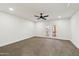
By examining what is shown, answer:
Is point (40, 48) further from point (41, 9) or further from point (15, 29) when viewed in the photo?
point (41, 9)

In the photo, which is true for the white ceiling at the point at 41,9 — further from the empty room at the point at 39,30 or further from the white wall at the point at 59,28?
the white wall at the point at 59,28

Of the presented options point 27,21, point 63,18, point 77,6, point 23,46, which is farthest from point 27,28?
point 77,6

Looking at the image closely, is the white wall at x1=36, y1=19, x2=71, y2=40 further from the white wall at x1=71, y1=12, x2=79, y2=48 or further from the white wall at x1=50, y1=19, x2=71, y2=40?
the white wall at x1=71, y1=12, x2=79, y2=48

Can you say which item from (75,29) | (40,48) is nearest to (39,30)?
(40,48)

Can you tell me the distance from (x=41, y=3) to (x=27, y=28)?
34.5 inches

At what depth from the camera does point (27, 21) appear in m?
2.91

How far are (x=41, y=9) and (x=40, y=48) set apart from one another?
1.06m

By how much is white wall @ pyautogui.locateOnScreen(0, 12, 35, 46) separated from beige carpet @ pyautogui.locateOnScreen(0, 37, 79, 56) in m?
0.16

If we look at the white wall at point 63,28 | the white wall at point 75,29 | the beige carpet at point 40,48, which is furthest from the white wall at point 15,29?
the white wall at point 75,29

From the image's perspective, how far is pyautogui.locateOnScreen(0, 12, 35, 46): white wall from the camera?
9.29 ft

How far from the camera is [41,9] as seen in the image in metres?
2.64

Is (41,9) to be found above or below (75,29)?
above

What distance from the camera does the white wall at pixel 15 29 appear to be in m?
2.83

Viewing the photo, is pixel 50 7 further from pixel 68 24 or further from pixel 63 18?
pixel 68 24
